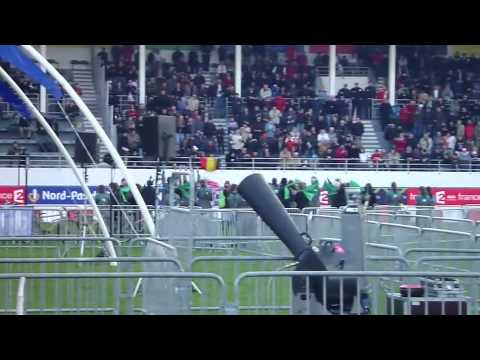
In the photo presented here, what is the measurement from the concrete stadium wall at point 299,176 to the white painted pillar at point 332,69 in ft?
20.6

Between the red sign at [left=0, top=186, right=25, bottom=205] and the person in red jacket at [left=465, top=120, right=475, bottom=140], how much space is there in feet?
55.2

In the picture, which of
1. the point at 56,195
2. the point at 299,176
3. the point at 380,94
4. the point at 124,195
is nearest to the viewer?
the point at 124,195

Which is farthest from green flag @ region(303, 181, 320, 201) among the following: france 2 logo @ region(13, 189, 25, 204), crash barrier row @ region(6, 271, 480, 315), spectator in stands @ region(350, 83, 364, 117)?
crash barrier row @ region(6, 271, 480, 315)

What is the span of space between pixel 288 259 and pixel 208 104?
28.5 meters

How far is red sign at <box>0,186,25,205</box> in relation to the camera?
28703 millimetres

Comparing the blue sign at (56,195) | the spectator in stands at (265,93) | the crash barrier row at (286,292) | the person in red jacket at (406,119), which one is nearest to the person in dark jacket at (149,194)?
the blue sign at (56,195)

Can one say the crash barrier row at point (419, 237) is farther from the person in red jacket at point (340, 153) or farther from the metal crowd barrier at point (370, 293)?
the person in red jacket at point (340, 153)

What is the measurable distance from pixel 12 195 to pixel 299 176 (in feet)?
31.2

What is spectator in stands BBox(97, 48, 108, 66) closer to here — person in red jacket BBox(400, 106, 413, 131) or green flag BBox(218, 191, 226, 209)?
person in red jacket BBox(400, 106, 413, 131)

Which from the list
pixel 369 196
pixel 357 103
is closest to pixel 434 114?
pixel 357 103

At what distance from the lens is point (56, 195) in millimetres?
29625

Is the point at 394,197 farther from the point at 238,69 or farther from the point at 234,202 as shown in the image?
the point at 238,69

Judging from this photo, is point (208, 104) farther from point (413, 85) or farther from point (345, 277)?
point (345, 277)

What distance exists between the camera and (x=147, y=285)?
848 cm
